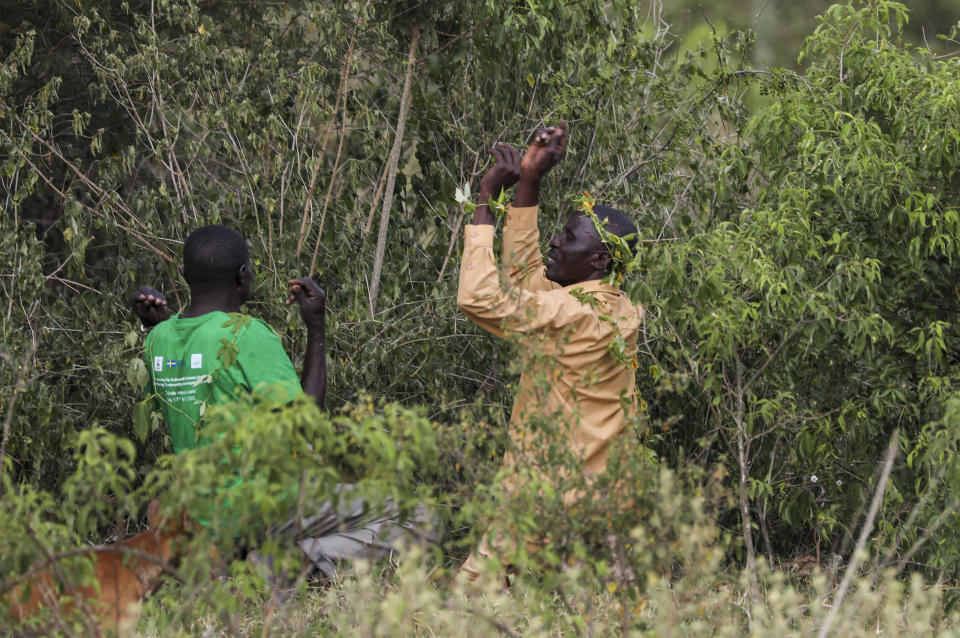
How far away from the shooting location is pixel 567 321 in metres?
4.15

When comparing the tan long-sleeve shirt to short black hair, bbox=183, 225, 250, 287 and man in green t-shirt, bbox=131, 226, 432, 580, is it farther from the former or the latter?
short black hair, bbox=183, 225, 250, 287

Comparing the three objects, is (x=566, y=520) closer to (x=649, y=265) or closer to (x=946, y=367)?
(x=649, y=265)

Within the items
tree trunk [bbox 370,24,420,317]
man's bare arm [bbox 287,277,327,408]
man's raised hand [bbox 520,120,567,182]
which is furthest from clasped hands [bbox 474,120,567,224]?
tree trunk [bbox 370,24,420,317]

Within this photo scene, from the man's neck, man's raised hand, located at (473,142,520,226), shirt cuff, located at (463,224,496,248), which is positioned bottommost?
the man's neck

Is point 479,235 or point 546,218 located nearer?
point 479,235

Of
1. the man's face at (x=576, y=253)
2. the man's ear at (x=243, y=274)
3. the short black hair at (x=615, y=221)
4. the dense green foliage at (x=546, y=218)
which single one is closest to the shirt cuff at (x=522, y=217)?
the man's face at (x=576, y=253)

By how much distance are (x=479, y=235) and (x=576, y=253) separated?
0.44 metres

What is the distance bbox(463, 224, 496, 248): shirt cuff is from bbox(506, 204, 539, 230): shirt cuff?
299 millimetres

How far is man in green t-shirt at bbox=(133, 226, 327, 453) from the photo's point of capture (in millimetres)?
3924

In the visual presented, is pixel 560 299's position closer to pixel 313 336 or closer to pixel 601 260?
pixel 601 260

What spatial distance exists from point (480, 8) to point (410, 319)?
1464 mm

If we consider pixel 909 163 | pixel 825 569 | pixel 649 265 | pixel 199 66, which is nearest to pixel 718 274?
pixel 649 265

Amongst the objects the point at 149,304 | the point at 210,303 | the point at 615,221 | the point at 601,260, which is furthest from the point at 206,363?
the point at 615,221

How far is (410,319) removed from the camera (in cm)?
541
